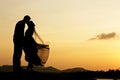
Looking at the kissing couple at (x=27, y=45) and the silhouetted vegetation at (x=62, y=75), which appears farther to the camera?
the kissing couple at (x=27, y=45)

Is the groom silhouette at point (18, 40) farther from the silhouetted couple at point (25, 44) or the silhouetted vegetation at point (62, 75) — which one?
the silhouetted vegetation at point (62, 75)

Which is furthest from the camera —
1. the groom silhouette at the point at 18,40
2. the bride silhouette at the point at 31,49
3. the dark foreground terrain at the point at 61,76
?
the bride silhouette at the point at 31,49

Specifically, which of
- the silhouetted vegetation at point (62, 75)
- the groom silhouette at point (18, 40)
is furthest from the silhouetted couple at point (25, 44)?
the silhouetted vegetation at point (62, 75)

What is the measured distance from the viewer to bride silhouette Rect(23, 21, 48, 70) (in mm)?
22984

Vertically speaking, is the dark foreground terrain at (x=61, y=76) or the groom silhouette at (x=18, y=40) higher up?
the groom silhouette at (x=18, y=40)

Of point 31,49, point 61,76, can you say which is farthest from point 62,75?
point 31,49

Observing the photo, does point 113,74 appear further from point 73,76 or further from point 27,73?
point 27,73

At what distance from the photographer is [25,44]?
2323cm

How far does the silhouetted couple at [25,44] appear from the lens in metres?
22.2

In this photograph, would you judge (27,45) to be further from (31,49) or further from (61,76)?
(61,76)

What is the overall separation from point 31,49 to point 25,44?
455 millimetres

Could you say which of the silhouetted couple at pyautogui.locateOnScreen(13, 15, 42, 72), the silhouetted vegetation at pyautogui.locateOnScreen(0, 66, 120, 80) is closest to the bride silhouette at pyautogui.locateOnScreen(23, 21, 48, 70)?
the silhouetted couple at pyautogui.locateOnScreen(13, 15, 42, 72)

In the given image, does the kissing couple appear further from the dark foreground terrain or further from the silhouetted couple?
the dark foreground terrain

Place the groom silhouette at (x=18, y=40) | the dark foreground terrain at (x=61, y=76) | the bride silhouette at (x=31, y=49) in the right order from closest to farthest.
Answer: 1. the dark foreground terrain at (x=61, y=76)
2. the groom silhouette at (x=18, y=40)
3. the bride silhouette at (x=31, y=49)
